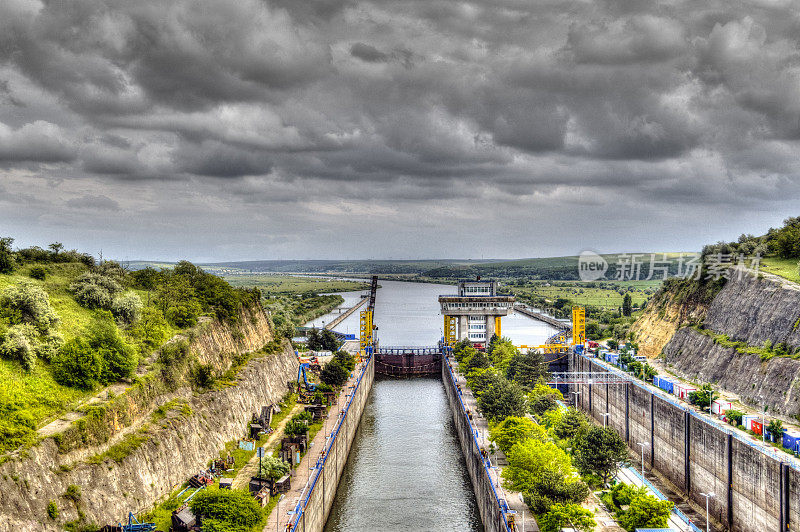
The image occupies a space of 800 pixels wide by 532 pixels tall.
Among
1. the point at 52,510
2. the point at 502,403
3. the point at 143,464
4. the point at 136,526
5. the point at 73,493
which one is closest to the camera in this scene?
the point at 52,510

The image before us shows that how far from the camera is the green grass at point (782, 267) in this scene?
5715cm

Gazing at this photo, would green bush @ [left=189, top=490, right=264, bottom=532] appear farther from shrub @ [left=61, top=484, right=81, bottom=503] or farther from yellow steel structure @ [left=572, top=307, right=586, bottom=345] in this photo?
yellow steel structure @ [left=572, top=307, right=586, bottom=345]

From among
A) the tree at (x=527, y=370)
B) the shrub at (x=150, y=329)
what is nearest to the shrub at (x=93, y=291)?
the shrub at (x=150, y=329)

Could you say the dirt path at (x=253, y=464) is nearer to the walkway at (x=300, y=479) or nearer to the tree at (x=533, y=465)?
the walkway at (x=300, y=479)

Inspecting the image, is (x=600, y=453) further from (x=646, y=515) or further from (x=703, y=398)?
(x=703, y=398)

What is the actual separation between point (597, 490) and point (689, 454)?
354 inches

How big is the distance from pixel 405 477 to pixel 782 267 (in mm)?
44500

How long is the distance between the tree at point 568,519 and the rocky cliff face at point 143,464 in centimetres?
2143

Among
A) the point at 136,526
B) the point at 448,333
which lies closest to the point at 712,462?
the point at 136,526

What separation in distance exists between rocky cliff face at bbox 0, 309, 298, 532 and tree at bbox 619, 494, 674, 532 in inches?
1016

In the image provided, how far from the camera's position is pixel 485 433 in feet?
Result: 172

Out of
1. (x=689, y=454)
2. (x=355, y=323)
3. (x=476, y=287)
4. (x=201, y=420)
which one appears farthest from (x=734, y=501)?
(x=355, y=323)

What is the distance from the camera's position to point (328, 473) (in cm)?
4394

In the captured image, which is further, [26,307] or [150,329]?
[150,329]
